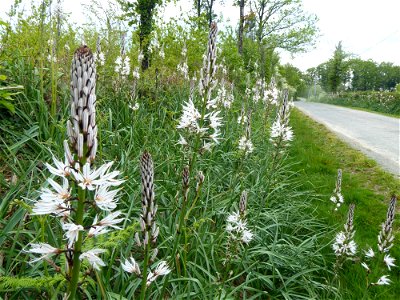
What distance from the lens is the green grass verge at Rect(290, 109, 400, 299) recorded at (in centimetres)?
371

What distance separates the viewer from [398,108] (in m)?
29.9

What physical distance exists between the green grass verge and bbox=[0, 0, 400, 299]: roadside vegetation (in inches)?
1.3

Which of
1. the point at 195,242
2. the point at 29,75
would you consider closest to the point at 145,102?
the point at 29,75

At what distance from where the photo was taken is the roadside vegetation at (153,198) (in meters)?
1.19

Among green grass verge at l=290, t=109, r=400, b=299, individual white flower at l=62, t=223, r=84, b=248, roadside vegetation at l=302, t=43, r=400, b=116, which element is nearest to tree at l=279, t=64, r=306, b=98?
roadside vegetation at l=302, t=43, r=400, b=116

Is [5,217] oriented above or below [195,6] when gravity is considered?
below

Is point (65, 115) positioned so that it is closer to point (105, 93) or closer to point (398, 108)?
point (105, 93)

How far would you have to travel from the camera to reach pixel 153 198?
140 centimetres

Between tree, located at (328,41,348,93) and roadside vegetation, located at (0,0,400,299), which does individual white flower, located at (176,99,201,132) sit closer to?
roadside vegetation, located at (0,0,400,299)

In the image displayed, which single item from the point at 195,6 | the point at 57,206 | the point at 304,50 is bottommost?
the point at 57,206

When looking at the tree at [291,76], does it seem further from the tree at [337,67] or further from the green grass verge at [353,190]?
the green grass verge at [353,190]

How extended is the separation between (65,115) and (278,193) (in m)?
3.74

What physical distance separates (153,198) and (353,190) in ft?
20.8

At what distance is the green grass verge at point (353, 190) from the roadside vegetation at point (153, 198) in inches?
1.3
